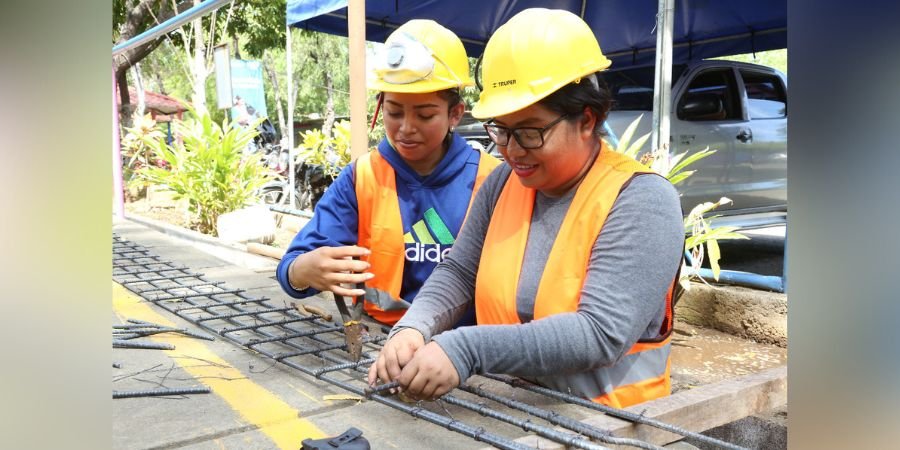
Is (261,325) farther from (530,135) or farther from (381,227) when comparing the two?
(530,135)

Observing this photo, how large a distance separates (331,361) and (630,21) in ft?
23.3

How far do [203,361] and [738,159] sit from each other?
5537 mm

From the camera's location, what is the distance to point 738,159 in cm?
685

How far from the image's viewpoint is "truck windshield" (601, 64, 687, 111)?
258 inches

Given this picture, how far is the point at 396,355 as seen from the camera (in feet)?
6.28

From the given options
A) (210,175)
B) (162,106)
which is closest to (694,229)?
(210,175)

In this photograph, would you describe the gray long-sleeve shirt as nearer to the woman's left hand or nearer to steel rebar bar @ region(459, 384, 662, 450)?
the woman's left hand

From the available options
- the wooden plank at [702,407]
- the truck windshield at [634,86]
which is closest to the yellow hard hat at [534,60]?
the wooden plank at [702,407]

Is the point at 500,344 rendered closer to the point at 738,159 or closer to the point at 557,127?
the point at 557,127

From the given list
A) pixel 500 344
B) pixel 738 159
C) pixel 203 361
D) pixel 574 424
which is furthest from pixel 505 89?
pixel 738 159

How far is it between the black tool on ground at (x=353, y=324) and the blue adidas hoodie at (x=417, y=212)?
0.24 m

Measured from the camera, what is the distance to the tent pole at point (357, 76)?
4.26 metres

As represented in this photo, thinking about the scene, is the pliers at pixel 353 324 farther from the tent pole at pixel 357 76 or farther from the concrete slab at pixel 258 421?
the tent pole at pixel 357 76
